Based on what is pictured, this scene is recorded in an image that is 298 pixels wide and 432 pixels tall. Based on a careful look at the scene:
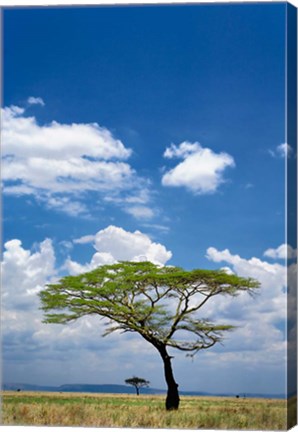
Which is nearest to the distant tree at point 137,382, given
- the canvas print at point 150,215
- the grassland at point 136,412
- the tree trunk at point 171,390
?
the canvas print at point 150,215

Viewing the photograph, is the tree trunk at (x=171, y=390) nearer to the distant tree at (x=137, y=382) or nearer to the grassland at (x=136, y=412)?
the grassland at (x=136, y=412)

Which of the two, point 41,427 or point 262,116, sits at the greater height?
point 262,116

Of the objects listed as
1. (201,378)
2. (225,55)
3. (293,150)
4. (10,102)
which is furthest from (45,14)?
(201,378)

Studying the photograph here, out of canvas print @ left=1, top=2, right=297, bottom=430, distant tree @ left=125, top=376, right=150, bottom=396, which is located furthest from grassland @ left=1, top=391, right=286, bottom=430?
distant tree @ left=125, top=376, right=150, bottom=396

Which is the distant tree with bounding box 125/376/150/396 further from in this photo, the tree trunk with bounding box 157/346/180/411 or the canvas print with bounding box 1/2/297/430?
the tree trunk with bounding box 157/346/180/411

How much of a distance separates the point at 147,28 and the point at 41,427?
15.2 feet

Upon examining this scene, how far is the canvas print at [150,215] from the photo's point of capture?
13.7 meters

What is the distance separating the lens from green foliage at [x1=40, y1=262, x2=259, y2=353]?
1423 cm

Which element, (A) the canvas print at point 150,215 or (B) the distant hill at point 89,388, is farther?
(B) the distant hill at point 89,388

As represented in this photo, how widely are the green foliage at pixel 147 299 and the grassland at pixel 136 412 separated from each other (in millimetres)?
702

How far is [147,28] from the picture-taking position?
558 inches

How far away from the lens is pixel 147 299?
14.6m

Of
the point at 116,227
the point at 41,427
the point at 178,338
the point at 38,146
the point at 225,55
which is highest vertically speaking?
the point at 225,55

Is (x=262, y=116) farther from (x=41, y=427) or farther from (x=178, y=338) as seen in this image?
(x=41, y=427)
